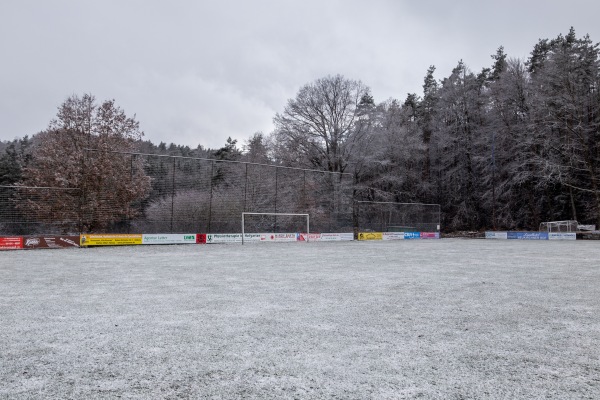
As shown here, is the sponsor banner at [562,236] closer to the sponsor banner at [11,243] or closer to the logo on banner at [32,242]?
the logo on banner at [32,242]

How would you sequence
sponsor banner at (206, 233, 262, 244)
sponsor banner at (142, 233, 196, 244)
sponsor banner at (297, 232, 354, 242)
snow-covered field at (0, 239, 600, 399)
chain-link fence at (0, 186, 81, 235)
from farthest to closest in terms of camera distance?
sponsor banner at (297, 232, 354, 242) < sponsor banner at (206, 233, 262, 244) < sponsor banner at (142, 233, 196, 244) < chain-link fence at (0, 186, 81, 235) < snow-covered field at (0, 239, 600, 399)

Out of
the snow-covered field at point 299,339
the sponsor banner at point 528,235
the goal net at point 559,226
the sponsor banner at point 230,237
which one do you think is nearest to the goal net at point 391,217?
the sponsor banner at point 528,235

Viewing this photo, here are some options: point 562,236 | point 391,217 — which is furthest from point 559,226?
point 391,217

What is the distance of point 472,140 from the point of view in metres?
41.9

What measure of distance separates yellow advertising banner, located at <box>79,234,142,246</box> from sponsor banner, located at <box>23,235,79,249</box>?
42 cm

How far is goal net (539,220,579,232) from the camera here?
113 ft

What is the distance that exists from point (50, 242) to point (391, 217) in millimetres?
24863

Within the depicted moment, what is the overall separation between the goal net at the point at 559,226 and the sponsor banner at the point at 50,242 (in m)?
36.1

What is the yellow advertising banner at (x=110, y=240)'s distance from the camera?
21359 mm

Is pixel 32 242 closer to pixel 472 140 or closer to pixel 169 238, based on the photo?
pixel 169 238

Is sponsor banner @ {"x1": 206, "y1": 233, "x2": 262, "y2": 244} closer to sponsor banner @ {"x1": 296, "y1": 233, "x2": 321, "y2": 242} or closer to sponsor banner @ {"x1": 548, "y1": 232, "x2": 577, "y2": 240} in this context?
sponsor banner @ {"x1": 296, "y1": 233, "x2": 321, "y2": 242}

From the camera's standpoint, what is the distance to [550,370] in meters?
3.72

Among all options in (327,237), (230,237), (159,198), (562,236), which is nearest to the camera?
(159,198)

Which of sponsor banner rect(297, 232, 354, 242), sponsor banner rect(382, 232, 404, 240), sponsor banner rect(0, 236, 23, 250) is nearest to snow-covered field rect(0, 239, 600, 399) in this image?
sponsor banner rect(0, 236, 23, 250)
